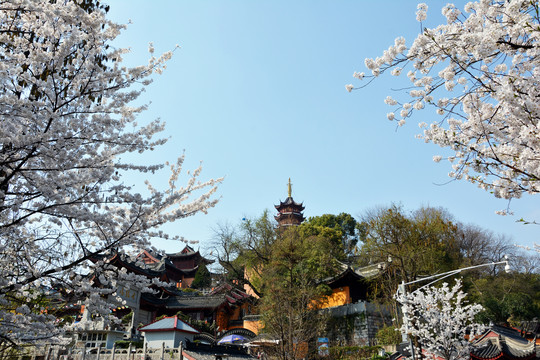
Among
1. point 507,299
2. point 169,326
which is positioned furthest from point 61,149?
point 507,299

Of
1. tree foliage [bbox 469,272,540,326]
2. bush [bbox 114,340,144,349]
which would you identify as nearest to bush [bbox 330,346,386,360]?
tree foliage [bbox 469,272,540,326]

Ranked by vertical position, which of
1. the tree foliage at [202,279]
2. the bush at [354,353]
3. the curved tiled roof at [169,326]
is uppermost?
the tree foliage at [202,279]

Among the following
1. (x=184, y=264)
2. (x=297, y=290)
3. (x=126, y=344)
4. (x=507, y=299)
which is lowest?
(x=126, y=344)

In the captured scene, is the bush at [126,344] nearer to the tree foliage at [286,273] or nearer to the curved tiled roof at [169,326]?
the curved tiled roof at [169,326]

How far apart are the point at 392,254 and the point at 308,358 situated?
777cm

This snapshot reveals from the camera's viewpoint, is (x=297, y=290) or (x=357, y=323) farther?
(x=357, y=323)

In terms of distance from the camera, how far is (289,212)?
191ft

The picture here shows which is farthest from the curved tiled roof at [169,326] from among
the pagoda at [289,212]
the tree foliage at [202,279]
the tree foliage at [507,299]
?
the pagoda at [289,212]

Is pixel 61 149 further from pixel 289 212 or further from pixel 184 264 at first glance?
pixel 289 212

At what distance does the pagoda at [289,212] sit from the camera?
5731 centimetres

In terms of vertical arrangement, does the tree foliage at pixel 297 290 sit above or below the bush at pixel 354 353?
above

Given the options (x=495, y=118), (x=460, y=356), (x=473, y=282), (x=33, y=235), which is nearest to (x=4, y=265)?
(x=33, y=235)

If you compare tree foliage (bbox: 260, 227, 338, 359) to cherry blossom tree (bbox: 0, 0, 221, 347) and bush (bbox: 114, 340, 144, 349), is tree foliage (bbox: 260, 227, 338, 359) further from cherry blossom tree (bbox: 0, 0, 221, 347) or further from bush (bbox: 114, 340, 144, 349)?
cherry blossom tree (bbox: 0, 0, 221, 347)

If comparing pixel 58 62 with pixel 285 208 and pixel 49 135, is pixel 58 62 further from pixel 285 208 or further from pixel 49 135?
pixel 285 208
